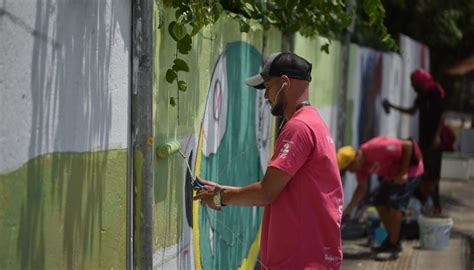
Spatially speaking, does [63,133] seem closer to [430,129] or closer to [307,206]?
[307,206]

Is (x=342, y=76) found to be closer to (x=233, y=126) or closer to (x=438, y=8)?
(x=233, y=126)

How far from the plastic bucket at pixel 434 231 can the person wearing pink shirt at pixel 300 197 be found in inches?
213

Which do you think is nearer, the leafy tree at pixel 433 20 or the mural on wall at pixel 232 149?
the mural on wall at pixel 232 149

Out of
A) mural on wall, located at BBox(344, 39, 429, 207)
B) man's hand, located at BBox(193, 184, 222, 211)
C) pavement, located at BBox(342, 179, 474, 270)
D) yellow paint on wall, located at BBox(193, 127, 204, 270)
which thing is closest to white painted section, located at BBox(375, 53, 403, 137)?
mural on wall, located at BBox(344, 39, 429, 207)

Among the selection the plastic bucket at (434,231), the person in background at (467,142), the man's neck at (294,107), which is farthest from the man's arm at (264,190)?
the person in background at (467,142)

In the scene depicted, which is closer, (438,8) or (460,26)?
(438,8)

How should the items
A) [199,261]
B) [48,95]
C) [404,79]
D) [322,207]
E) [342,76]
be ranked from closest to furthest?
[48,95], [322,207], [199,261], [342,76], [404,79]

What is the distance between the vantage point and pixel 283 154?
146 inches

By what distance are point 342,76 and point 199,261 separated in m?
5.48

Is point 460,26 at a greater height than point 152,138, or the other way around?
point 460,26

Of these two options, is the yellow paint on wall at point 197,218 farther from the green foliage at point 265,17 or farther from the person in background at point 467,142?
the person in background at point 467,142

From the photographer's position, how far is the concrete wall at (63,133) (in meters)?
2.89

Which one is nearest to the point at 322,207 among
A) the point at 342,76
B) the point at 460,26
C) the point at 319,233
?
the point at 319,233

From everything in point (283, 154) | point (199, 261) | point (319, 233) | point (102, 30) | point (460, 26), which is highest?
point (460, 26)
